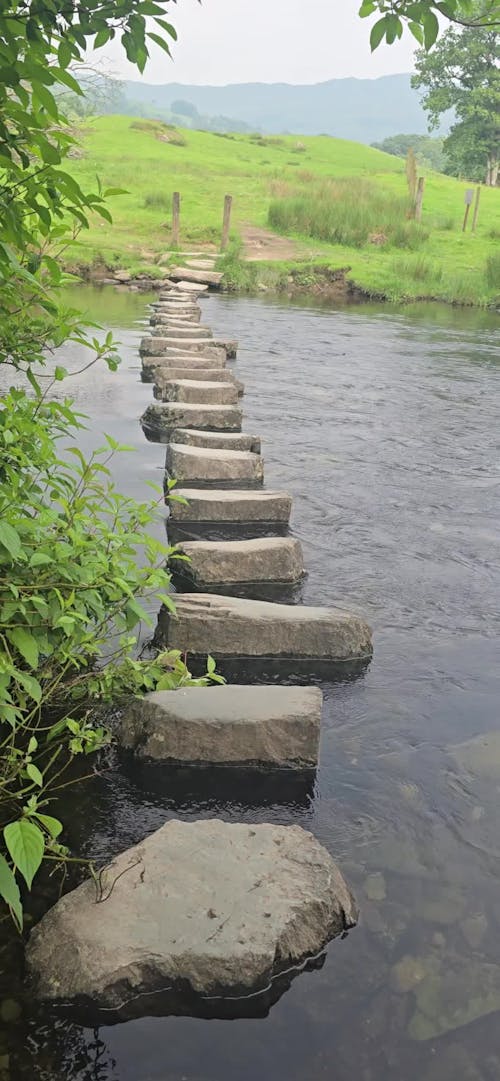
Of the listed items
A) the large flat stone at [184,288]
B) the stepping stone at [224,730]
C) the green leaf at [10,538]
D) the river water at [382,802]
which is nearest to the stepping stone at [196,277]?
the large flat stone at [184,288]

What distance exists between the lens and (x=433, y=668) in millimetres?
4461

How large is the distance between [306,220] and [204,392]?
772 inches

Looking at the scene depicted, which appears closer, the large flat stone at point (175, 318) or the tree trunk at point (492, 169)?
the large flat stone at point (175, 318)

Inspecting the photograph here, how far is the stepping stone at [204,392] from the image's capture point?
28.0 feet

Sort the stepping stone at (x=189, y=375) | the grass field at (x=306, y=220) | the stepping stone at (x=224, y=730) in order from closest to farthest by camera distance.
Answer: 1. the stepping stone at (x=224, y=730)
2. the stepping stone at (x=189, y=375)
3. the grass field at (x=306, y=220)

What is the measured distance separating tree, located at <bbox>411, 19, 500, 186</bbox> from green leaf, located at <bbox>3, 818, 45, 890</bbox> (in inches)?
2225

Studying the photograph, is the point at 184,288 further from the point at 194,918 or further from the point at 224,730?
the point at 194,918

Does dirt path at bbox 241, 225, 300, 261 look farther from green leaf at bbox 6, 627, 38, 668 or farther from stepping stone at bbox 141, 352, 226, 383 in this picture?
green leaf at bbox 6, 627, 38, 668

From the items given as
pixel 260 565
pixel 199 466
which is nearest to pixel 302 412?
pixel 199 466

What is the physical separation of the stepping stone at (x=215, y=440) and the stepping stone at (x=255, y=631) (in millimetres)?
2722

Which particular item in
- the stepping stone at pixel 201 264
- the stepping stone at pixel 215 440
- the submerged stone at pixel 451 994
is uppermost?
the stepping stone at pixel 201 264

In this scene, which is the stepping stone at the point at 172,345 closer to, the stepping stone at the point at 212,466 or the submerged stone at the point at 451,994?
the stepping stone at the point at 212,466

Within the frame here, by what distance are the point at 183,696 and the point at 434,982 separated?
1452mm

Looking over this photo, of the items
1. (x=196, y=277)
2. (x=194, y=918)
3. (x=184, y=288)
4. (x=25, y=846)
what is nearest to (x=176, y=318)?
(x=184, y=288)
